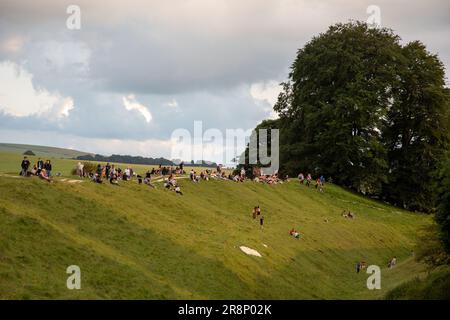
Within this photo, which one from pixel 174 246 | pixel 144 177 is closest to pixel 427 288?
pixel 174 246

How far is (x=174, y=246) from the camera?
48.5 m

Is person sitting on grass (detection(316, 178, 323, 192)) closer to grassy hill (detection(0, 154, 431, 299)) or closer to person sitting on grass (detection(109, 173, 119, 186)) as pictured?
grassy hill (detection(0, 154, 431, 299))

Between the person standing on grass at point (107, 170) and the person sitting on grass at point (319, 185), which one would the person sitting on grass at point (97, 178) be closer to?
the person standing on grass at point (107, 170)

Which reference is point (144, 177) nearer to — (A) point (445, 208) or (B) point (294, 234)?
(B) point (294, 234)

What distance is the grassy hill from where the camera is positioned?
37.9 m

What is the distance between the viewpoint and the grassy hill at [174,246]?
3788cm

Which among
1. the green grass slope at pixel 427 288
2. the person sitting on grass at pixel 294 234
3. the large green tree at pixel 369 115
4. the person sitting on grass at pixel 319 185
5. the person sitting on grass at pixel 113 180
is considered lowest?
the green grass slope at pixel 427 288

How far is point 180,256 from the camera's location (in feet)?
153

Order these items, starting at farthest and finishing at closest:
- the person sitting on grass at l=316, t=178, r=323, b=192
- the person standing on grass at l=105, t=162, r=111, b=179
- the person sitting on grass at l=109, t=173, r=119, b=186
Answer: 1. the person sitting on grass at l=316, t=178, r=323, b=192
2. the person standing on grass at l=105, t=162, r=111, b=179
3. the person sitting on grass at l=109, t=173, r=119, b=186

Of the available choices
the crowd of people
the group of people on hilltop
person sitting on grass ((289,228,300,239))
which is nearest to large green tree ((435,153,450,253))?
the crowd of people

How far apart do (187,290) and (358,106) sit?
59616 mm

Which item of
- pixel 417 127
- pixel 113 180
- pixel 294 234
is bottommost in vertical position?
pixel 294 234

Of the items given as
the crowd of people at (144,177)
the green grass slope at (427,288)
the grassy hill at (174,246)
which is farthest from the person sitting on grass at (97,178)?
the green grass slope at (427,288)
